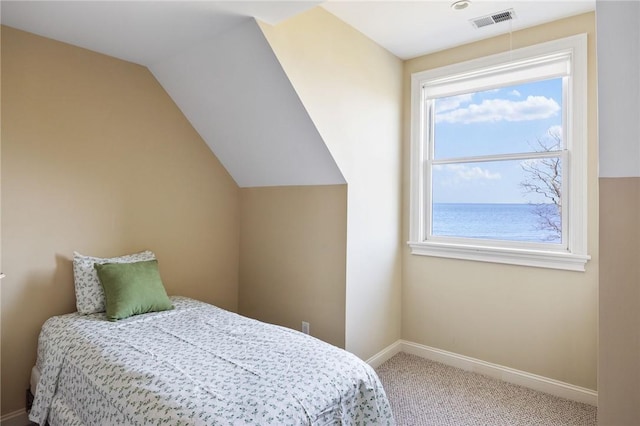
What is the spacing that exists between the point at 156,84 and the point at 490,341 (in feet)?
10.9

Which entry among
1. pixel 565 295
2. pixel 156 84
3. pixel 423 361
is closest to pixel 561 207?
pixel 565 295

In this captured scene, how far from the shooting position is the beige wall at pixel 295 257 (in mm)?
2771

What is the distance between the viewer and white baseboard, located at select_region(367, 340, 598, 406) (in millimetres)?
2533

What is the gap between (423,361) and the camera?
124 inches

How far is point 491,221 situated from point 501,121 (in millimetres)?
795

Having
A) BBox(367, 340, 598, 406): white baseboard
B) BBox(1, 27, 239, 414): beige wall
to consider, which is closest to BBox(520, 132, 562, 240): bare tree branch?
BBox(367, 340, 598, 406): white baseboard

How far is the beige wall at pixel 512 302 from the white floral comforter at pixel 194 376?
145 centimetres

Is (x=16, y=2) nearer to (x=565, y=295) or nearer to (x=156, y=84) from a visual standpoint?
(x=156, y=84)

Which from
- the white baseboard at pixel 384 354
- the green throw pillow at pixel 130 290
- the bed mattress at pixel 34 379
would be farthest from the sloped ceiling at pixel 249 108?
the bed mattress at pixel 34 379

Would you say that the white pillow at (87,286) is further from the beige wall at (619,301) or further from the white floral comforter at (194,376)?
the beige wall at (619,301)

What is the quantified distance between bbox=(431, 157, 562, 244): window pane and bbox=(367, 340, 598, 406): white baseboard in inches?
38.9

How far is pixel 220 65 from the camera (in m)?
2.49

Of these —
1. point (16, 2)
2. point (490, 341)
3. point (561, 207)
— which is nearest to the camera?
point (16, 2)

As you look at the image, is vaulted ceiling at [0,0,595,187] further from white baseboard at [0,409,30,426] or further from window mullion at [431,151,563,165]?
white baseboard at [0,409,30,426]
